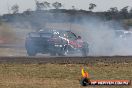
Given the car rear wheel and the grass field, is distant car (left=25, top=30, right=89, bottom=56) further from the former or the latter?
the grass field

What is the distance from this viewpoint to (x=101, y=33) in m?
46.2

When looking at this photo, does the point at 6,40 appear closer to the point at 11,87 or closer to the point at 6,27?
the point at 6,27

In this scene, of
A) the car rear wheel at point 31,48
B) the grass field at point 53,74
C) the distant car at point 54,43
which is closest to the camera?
the grass field at point 53,74

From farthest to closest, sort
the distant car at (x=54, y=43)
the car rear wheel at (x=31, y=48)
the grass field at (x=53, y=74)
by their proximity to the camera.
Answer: the car rear wheel at (x=31, y=48), the distant car at (x=54, y=43), the grass field at (x=53, y=74)

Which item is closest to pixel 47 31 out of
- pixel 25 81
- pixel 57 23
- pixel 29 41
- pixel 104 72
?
pixel 29 41

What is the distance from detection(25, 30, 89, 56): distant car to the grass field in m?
8.57

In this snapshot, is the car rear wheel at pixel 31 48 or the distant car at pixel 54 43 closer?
the distant car at pixel 54 43

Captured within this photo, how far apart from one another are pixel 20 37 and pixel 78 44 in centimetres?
1752

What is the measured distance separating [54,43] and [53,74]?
12.4 meters

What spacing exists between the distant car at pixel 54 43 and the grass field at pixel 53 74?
8.57 m

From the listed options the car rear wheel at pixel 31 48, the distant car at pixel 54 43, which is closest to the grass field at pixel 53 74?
the distant car at pixel 54 43

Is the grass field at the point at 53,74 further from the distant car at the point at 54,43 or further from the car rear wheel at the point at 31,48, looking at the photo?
the car rear wheel at the point at 31,48

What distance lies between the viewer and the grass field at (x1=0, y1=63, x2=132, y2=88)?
50.8 ft

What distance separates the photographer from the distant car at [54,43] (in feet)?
99.7
